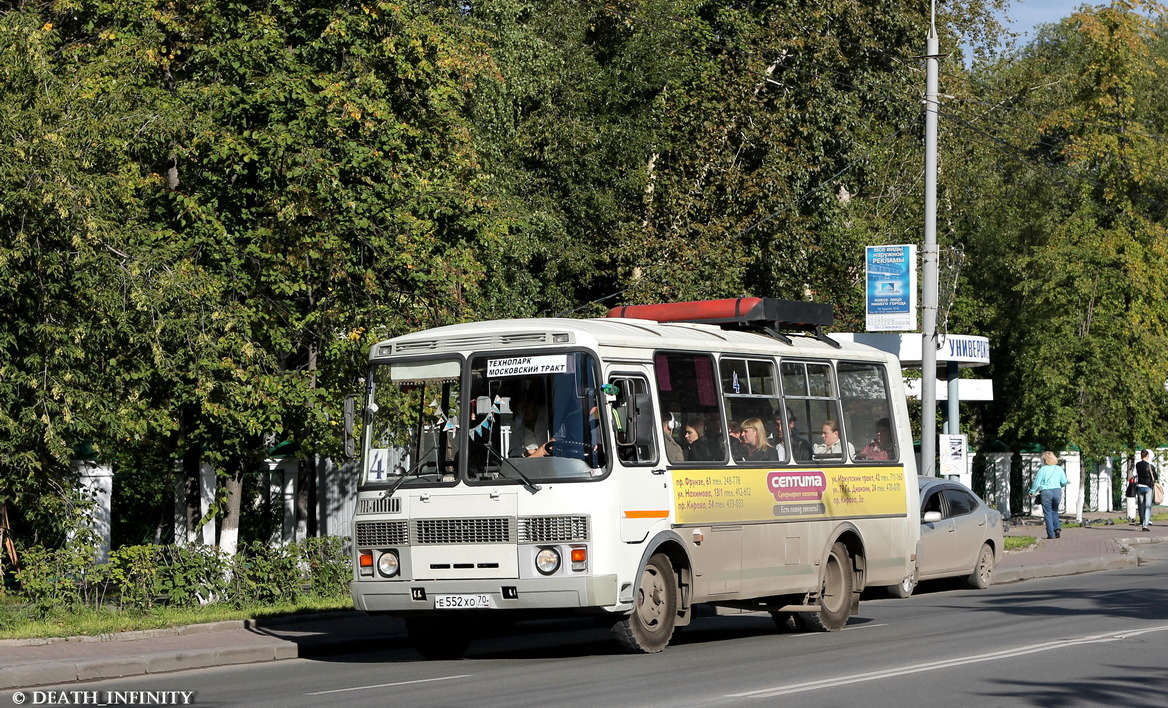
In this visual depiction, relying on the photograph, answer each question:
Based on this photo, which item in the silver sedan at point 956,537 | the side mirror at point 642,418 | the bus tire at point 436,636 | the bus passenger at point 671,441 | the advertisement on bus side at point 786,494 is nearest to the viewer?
the side mirror at point 642,418

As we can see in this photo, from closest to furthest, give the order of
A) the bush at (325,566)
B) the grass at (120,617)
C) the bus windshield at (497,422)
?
the bus windshield at (497,422) < the grass at (120,617) < the bush at (325,566)

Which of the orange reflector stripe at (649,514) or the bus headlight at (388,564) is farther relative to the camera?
the bus headlight at (388,564)

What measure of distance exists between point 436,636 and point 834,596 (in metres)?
4.60

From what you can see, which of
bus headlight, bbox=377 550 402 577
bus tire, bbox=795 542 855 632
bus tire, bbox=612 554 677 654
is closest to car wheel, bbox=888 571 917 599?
bus tire, bbox=795 542 855 632

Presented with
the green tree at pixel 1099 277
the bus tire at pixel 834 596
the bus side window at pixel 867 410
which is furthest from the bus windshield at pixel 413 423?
the green tree at pixel 1099 277

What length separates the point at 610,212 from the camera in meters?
38.4

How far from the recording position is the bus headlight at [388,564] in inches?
550

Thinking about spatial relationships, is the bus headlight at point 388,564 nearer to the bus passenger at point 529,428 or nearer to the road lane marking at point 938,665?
the bus passenger at point 529,428

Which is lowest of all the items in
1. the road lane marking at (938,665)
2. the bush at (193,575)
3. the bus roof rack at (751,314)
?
the road lane marking at (938,665)

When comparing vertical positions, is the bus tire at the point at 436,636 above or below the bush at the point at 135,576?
below

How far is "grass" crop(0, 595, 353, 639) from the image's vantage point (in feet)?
51.2

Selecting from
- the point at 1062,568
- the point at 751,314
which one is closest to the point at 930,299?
the point at 1062,568

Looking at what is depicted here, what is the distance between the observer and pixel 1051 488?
33.7 metres

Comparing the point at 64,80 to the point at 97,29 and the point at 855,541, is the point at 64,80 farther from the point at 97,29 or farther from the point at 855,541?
the point at 855,541
